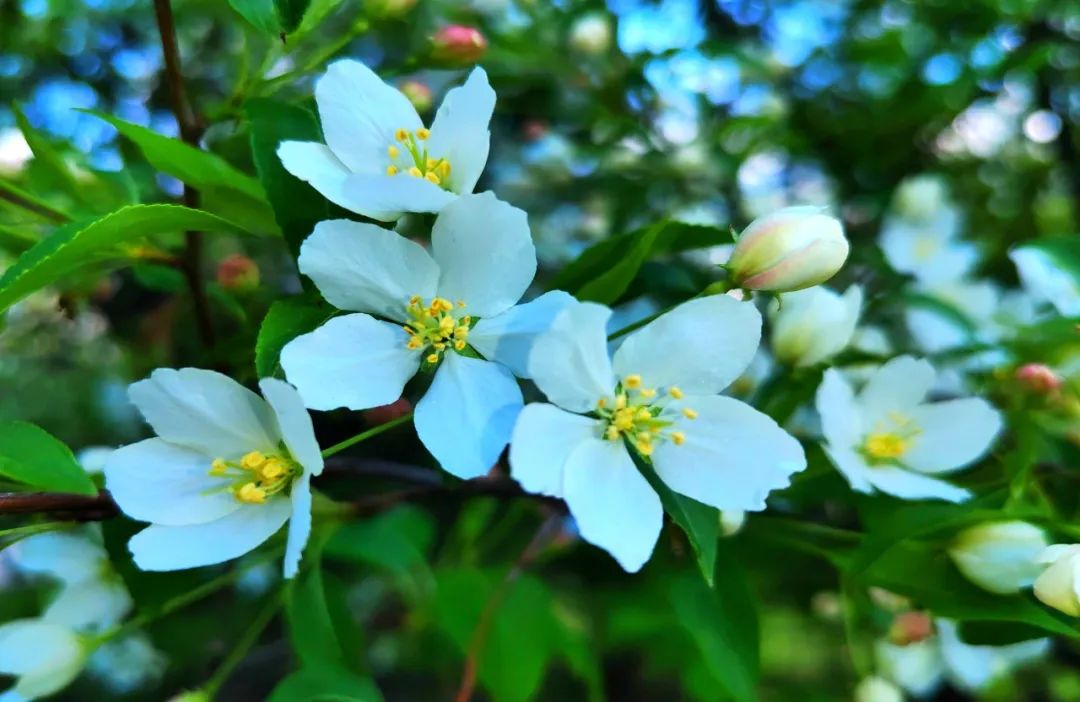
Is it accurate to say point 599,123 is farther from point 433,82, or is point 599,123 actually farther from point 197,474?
point 197,474

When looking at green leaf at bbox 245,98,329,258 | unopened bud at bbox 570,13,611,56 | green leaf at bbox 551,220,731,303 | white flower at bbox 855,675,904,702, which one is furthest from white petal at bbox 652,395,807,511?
unopened bud at bbox 570,13,611,56

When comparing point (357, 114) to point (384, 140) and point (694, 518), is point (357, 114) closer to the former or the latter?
point (384, 140)

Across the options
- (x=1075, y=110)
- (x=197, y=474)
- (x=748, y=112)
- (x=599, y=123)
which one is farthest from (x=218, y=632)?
(x=1075, y=110)

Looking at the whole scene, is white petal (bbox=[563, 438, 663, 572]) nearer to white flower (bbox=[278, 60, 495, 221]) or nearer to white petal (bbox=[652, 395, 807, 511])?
white petal (bbox=[652, 395, 807, 511])

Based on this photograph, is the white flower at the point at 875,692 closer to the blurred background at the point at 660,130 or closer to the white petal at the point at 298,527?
the blurred background at the point at 660,130

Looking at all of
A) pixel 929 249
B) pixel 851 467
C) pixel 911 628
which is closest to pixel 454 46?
pixel 851 467

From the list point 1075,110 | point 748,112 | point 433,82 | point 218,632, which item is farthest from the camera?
point 1075,110
